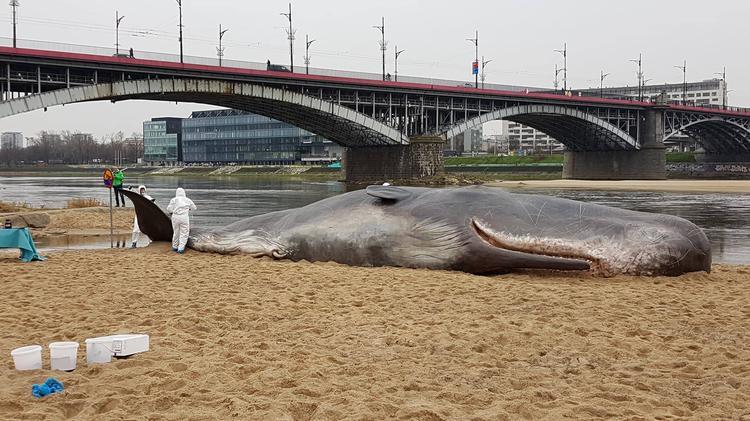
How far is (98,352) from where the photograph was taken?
6.64 meters

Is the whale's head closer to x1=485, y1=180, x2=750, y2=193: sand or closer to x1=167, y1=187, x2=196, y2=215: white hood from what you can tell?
x1=167, y1=187, x2=196, y2=215: white hood

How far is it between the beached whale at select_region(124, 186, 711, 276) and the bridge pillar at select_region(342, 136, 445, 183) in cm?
6581

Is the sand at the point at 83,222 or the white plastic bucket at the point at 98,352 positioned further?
the sand at the point at 83,222

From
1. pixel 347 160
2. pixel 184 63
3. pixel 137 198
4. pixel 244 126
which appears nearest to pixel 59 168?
pixel 244 126

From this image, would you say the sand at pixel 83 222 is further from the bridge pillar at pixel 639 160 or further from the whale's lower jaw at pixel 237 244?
the bridge pillar at pixel 639 160

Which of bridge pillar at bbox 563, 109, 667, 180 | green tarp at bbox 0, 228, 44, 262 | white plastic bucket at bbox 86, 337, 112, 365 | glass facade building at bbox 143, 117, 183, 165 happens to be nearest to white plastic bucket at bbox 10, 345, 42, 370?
white plastic bucket at bbox 86, 337, 112, 365

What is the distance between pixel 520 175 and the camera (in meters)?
110

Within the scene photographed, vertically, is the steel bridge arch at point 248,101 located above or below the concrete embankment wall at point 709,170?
above

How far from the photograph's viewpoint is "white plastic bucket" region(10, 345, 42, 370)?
6.35 metres

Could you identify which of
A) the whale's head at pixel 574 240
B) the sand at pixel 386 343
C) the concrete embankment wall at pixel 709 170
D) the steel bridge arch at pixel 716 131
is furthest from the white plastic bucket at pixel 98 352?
the concrete embankment wall at pixel 709 170

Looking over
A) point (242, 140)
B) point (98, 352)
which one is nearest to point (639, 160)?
point (98, 352)

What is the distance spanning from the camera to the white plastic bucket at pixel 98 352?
664 centimetres

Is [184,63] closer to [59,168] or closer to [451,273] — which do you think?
[451,273]

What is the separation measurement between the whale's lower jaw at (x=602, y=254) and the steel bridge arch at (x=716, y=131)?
311ft
